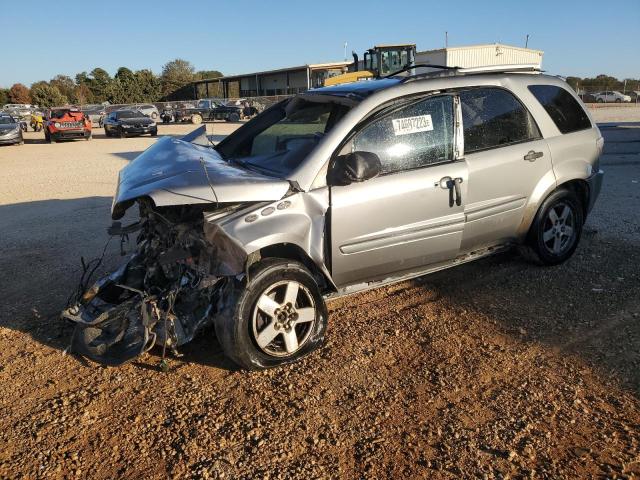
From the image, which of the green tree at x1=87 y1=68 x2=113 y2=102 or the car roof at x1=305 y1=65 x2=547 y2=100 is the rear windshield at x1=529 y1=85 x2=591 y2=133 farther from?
the green tree at x1=87 y1=68 x2=113 y2=102

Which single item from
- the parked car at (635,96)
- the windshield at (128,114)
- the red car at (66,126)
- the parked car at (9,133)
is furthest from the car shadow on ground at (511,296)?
the parked car at (635,96)

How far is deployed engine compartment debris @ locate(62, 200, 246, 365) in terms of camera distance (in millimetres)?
3326

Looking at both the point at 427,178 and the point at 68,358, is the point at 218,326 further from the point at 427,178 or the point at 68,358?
the point at 427,178

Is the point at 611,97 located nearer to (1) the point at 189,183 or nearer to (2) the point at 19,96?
(1) the point at 189,183

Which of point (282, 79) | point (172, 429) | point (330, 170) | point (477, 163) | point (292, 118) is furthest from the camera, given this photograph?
point (282, 79)

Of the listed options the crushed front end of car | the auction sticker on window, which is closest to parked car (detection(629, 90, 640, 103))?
the auction sticker on window

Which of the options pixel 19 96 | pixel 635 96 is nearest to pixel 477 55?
pixel 635 96

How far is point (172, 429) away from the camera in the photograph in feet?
9.38

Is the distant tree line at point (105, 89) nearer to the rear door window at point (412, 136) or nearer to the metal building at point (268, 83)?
the metal building at point (268, 83)

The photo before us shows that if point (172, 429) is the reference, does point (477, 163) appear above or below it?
above

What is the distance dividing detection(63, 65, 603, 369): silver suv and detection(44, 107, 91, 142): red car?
893 inches

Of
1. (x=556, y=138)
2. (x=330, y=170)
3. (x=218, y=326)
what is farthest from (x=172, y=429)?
(x=556, y=138)

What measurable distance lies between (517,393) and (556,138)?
8.76 ft

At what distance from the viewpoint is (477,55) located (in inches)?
1735
